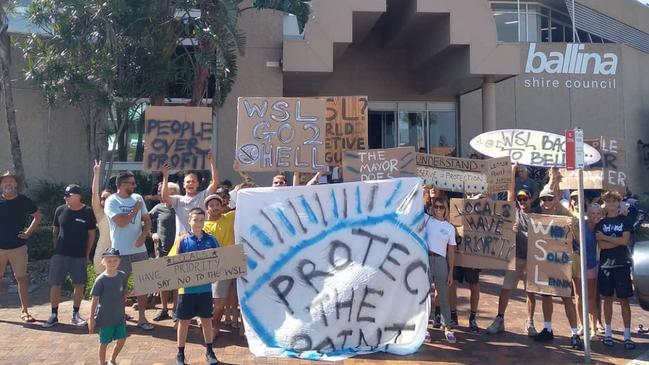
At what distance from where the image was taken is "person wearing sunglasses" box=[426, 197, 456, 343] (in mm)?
7332

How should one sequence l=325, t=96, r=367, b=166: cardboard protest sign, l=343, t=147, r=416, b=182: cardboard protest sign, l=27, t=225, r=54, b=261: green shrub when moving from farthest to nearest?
l=27, t=225, r=54, b=261: green shrub
l=325, t=96, r=367, b=166: cardboard protest sign
l=343, t=147, r=416, b=182: cardboard protest sign

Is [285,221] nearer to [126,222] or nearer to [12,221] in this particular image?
[126,222]

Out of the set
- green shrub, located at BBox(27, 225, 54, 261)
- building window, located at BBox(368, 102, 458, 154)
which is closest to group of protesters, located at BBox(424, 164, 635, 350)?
green shrub, located at BBox(27, 225, 54, 261)

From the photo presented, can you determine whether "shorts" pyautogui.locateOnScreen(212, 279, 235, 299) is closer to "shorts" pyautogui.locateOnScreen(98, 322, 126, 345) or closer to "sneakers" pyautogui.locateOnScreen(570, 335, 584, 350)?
"shorts" pyautogui.locateOnScreen(98, 322, 126, 345)

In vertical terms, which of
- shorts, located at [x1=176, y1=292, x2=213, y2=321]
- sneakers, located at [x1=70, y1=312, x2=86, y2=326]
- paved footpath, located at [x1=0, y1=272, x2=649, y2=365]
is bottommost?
paved footpath, located at [x1=0, y1=272, x2=649, y2=365]

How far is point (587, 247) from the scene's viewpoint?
24.9 ft

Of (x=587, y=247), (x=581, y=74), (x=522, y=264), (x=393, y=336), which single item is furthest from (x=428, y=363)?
(x=581, y=74)

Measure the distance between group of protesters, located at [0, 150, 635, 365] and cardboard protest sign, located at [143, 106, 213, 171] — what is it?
0.14m

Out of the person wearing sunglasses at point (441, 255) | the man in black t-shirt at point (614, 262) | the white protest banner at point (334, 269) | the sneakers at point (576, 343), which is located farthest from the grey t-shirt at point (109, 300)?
the man in black t-shirt at point (614, 262)

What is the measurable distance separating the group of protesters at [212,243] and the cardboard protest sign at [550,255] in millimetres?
167

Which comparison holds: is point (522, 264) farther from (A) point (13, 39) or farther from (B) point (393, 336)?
(A) point (13, 39)

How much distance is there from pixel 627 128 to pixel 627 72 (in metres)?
1.79

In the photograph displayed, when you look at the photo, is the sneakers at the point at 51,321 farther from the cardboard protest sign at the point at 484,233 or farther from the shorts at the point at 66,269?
the cardboard protest sign at the point at 484,233

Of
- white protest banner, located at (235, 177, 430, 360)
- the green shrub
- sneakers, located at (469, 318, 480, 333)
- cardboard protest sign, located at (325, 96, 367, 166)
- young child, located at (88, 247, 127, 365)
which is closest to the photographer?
young child, located at (88, 247, 127, 365)
